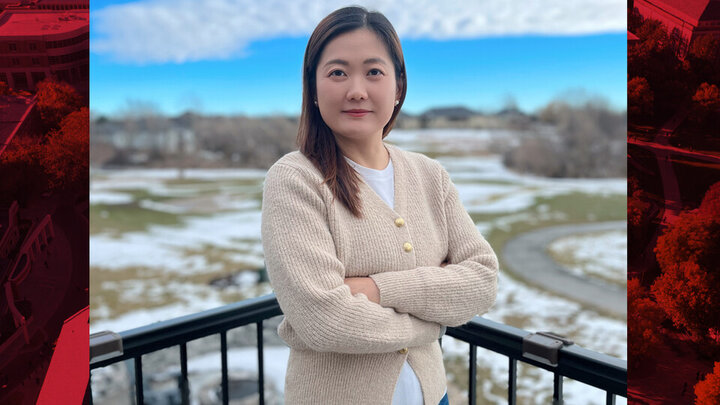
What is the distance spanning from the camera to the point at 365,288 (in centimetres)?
99

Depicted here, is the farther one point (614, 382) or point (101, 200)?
point (101, 200)

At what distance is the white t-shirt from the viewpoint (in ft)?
3.43

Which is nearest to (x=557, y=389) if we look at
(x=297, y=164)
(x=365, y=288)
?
(x=365, y=288)

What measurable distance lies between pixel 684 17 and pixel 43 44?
1.02 meters

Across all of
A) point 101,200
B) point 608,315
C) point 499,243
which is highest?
point 101,200

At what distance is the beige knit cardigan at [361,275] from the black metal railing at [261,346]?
0.81ft

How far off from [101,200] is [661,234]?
32.5 meters

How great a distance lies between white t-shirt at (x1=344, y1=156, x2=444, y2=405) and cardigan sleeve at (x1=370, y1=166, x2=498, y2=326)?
4.9 inches

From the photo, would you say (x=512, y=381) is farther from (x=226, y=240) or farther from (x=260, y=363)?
(x=226, y=240)

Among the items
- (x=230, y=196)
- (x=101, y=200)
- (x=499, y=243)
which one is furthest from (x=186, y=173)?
(x=499, y=243)

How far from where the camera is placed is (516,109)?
3122 cm

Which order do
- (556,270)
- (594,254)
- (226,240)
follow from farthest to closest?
(226,240) < (594,254) < (556,270)

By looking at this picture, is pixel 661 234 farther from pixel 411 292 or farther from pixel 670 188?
pixel 411 292

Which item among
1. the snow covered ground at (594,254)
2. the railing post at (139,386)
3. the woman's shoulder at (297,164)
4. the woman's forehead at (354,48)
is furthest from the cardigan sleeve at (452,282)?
the snow covered ground at (594,254)
